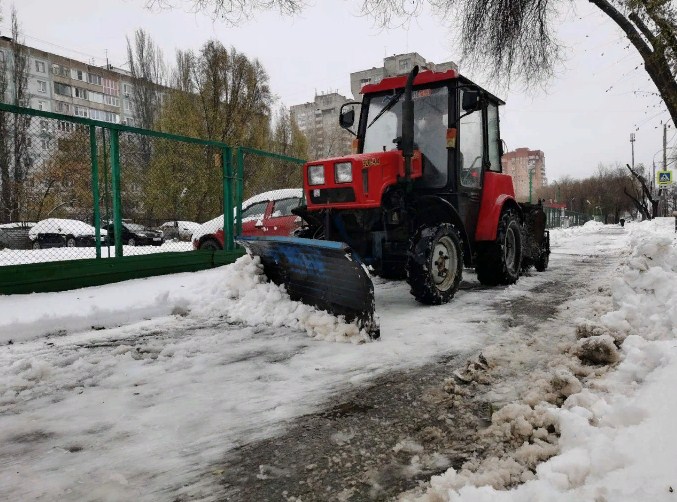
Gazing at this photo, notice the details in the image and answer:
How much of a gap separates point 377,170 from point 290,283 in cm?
150

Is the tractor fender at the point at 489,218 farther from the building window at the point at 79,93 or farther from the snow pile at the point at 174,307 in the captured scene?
the building window at the point at 79,93

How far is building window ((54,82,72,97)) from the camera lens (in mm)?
48156

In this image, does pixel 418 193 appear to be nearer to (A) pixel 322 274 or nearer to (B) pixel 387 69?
(A) pixel 322 274

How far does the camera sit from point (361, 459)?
1.97 meters

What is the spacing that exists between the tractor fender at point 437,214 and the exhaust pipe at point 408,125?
0.47 meters

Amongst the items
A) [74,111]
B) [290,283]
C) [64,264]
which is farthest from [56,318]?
[74,111]

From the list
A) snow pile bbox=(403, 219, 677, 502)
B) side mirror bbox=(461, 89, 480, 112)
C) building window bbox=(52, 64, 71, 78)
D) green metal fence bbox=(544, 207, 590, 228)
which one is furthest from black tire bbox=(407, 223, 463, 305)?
building window bbox=(52, 64, 71, 78)

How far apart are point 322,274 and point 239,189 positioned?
403cm

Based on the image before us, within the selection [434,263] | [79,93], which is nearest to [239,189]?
[434,263]

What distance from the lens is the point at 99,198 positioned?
5691 mm

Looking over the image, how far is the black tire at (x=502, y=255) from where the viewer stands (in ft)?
19.8

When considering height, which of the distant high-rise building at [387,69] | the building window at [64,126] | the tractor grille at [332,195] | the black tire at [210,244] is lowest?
the black tire at [210,244]

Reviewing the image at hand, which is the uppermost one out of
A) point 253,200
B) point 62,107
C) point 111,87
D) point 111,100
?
point 111,87

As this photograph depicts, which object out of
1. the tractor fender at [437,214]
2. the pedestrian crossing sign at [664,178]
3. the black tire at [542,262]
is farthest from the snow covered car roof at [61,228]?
the pedestrian crossing sign at [664,178]
